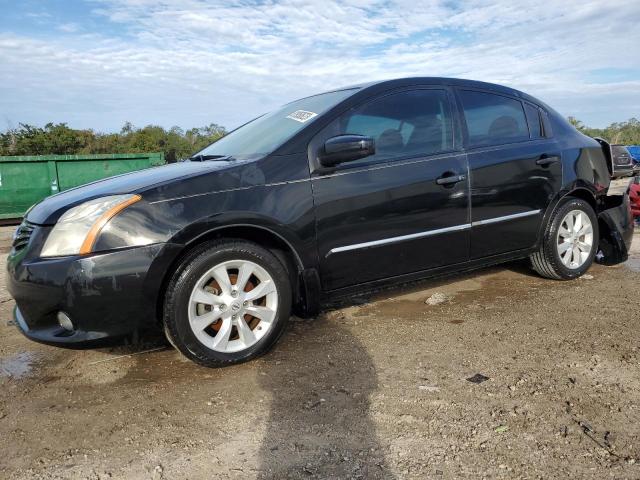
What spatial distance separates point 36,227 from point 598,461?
9.54 ft

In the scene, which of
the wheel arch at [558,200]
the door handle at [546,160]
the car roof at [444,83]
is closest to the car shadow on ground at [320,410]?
the car roof at [444,83]

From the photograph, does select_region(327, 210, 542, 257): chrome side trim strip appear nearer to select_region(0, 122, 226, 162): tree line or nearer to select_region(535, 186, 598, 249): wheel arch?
select_region(535, 186, 598, 249): wheel arch

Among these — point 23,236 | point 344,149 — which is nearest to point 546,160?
point 344,149

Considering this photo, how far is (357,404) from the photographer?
2.54 m

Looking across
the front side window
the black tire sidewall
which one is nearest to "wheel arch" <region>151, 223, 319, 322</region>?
the front side window

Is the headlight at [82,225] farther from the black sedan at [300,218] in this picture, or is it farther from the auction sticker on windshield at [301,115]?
the auction sticker on windshield at [301,115]

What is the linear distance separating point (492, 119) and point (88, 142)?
→ 86.9 feet

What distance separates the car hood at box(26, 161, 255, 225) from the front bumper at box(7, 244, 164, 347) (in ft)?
0.92

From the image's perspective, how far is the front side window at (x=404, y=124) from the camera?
3.46 m

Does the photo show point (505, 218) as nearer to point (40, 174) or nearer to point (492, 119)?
point (492, 119)

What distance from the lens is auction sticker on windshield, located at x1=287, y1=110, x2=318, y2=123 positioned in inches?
136

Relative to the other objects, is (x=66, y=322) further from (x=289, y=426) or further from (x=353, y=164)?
(x=353, y=164)

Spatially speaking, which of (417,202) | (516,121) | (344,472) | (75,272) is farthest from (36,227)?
(516,121)

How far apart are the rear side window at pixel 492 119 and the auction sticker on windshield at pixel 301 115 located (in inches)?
48.1
